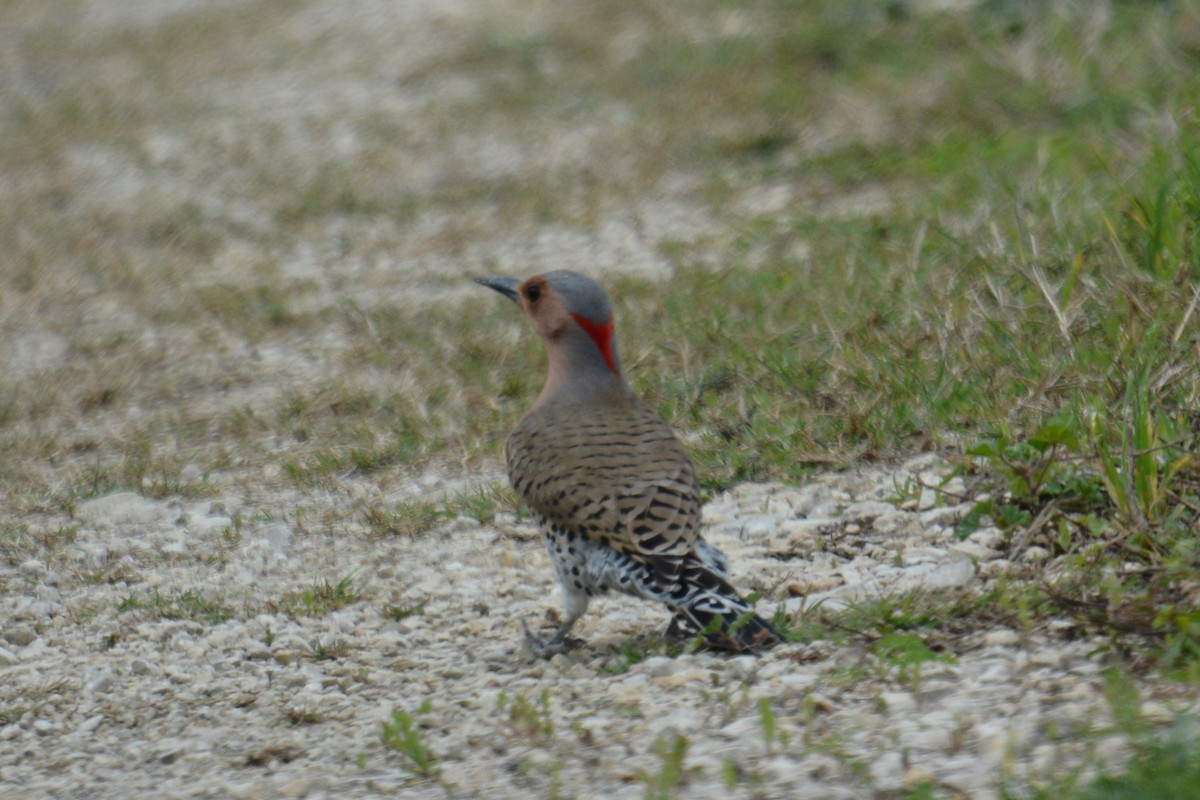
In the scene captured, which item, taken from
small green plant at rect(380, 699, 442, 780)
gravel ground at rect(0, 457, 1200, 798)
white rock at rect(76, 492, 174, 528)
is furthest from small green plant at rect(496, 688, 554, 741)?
white rock at rect(76, 492, 174, 528)

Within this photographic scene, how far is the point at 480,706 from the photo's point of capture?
434cm

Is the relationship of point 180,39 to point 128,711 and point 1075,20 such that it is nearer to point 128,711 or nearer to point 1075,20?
point 1075,20

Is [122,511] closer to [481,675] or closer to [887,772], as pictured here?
[481,675]

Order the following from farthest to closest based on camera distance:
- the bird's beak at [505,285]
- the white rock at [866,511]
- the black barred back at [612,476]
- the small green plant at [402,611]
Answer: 1. the bird's beak at [505,285]
2. the white rock at [866,511]
3. the small green plant at [402,611]
4. the black barred back at [612,476]

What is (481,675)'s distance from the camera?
464 centimetres

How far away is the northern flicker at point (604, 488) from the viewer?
4.37 meters

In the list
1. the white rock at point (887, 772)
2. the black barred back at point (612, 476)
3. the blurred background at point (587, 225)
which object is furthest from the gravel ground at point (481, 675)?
the blurred background at point (587, 225)

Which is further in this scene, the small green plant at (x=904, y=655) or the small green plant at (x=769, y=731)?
the small green plant at (x=904, y=655)

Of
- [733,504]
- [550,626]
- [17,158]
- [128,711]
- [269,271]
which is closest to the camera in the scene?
[128,711]

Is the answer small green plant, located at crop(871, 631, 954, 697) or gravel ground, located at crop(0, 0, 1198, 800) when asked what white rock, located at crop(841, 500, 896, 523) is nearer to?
gravel ground, located at crop(0, 0, 1198, 800)

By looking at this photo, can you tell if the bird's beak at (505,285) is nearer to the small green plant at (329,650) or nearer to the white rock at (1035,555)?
the small green plant at (329,650)

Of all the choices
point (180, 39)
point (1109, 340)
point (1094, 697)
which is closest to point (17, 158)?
point (180, 39)

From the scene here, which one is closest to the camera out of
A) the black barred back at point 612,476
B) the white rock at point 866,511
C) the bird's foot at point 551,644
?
the black barred back at point 612,476

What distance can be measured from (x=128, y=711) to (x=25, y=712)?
0.93ft
